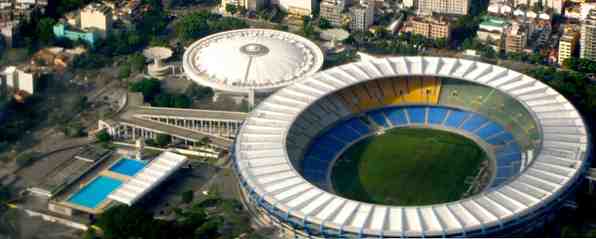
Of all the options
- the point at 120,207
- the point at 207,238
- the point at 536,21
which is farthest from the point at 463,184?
the point at 536,21

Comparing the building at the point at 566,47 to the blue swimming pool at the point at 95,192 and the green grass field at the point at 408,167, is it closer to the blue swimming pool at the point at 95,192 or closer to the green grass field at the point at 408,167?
the green grass field at the point at 408,167

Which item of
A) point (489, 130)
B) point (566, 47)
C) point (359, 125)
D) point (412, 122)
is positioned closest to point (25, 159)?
point (359, 125)

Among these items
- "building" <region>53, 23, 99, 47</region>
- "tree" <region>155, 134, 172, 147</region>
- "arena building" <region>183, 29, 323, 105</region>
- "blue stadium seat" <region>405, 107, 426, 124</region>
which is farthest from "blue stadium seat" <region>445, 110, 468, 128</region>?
"building" <region>53, 23, 99, 47</region>

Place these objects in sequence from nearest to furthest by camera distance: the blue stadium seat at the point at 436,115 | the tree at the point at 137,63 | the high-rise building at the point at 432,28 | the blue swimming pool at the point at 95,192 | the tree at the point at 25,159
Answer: the blue swimming pool at the point at 95,192 → the tree at the point at 25,159 → the blue stadium seat at the point at 436,115 → the tree at the point at 137,63 → the high-rise building at the point at 432,28

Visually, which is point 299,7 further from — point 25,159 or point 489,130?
point 25,159

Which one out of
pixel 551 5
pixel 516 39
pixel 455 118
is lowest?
pixel 455 118

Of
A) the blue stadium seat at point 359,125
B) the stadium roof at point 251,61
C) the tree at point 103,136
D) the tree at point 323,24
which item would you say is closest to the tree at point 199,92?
the stadium roof at point 251,61

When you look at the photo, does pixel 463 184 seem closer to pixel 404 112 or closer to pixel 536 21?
pixel 404 112
